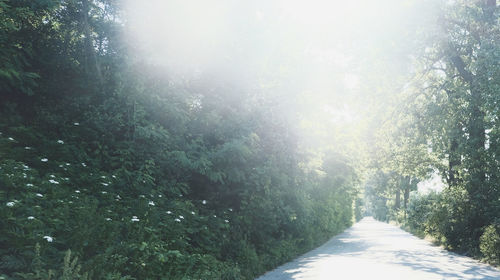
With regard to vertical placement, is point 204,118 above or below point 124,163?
above

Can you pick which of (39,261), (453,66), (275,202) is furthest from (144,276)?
(453,66)

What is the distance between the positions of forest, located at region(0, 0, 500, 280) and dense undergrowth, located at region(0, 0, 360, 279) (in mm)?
46

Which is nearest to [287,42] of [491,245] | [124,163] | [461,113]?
[124,163]

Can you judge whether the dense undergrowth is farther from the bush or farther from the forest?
the bush

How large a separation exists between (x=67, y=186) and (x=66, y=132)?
2.37 metres

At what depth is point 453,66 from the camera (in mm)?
19922

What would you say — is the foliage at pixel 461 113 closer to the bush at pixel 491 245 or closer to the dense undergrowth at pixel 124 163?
the bush at pixel 491 245

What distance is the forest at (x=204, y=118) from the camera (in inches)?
266

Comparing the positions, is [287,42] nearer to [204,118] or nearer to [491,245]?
[204,118]

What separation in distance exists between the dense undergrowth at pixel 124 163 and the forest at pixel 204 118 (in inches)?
1.8

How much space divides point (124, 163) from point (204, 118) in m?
3.24

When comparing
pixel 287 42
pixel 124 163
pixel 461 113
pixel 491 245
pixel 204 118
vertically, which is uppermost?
pixel 287 42

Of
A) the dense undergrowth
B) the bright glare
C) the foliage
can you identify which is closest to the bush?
the foliage

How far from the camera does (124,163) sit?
922cm
